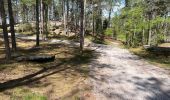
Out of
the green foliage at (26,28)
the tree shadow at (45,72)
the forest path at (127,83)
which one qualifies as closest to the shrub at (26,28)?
the green foliage at (26,28)


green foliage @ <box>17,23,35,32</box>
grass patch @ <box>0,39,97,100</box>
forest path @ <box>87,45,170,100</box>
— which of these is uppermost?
green foliage @ <box>17,23,35,32</box>

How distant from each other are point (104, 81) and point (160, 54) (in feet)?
56.8

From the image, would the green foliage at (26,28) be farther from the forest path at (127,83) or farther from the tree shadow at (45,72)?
the forest path at (127,83)

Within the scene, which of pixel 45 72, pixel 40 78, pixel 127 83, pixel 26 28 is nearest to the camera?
pixel 127 83

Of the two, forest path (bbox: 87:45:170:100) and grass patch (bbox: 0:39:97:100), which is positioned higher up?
grass patch (bbox: 0:39:97:100)

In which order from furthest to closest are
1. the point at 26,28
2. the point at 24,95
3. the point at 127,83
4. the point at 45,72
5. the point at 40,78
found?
the point at 26,28 < the point at 45,72 < the point at 40,78 < the point at 127,83 < the point at 24,95

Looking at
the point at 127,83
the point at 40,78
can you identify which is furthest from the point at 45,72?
the point at 127,83

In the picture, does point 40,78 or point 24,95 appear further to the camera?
point 40,78

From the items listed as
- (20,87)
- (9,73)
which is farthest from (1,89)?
(9,73)

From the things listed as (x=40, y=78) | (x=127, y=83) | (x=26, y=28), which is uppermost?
(x=26, y=28)

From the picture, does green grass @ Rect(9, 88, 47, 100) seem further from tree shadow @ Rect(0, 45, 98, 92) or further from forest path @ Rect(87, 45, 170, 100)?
forest path @ Rect(87, 45, 170, 100)

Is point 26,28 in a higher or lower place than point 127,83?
higher

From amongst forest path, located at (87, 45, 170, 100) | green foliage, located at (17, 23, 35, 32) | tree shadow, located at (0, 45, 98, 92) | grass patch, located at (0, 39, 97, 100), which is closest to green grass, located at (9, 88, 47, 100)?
grass patch, located at (0, 39, 97, 100)

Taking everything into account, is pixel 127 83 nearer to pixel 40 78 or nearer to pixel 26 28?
A: pixel 40 78
